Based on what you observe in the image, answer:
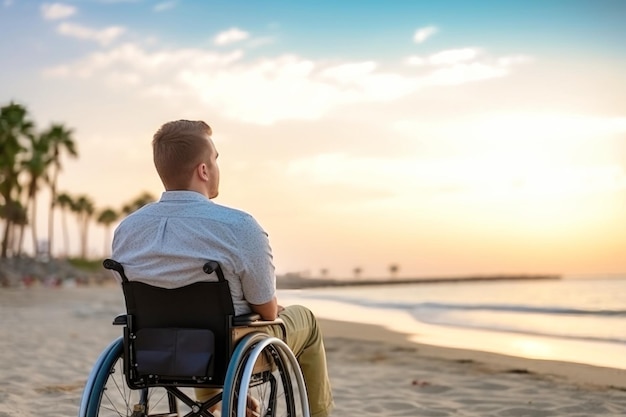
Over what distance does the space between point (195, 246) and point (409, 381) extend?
3620 mm

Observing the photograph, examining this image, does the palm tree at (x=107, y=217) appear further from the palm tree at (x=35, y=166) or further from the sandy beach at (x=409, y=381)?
the sandy beach at (x=409, y=381)

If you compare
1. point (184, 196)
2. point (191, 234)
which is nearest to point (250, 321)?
point (191, 234)

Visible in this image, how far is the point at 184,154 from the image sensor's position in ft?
8.29

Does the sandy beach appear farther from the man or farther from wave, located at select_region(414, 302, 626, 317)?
wave, located at select_region(414, 302, 626, 317)

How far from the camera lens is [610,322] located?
1212cm

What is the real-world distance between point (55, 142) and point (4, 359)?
42836mm

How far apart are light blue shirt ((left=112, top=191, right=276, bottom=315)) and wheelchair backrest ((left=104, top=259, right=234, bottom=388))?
1.7 inches

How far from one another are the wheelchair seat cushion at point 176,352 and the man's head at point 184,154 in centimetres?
43

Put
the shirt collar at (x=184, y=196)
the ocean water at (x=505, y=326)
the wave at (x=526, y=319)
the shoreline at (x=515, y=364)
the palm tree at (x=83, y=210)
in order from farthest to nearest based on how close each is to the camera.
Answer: the palm tree at (x=83, y=210), the wave at (x=526, y=319), the ocean water at (x=505, y=326), the shoreline at (x=515, y=364), the shirt collar at (x=184, y=196)

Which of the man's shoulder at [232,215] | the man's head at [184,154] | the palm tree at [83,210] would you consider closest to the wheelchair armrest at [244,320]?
the man's shoulder at [232,215]

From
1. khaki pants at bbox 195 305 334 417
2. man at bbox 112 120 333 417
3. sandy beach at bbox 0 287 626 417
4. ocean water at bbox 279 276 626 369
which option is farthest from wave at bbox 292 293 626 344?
man at bbox 112 120 333 417

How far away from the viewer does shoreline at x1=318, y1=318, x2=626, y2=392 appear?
18.5ft

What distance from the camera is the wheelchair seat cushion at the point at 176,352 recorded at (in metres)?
2.50

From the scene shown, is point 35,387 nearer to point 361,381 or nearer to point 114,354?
point 361,381
